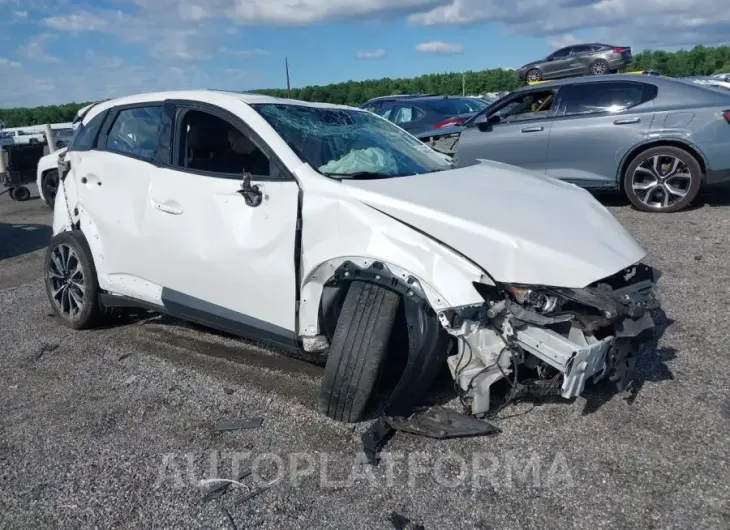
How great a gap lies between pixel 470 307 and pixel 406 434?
0.79 m

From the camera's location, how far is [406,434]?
325 cm

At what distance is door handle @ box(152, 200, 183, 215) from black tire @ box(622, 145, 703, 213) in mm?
5862

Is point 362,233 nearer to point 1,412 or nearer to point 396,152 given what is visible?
point 396,152

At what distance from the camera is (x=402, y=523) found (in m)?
2.61

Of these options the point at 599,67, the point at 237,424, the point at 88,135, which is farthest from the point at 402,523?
the point at 599,67

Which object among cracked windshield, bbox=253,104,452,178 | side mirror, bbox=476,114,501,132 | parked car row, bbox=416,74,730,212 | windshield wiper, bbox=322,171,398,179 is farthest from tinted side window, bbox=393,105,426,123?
windshield wiper, bbox=322,171,398,179

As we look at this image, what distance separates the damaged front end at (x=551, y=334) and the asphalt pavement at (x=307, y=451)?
34cm

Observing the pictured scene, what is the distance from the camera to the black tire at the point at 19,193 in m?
13.4

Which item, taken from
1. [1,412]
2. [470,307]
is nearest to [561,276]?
[470,307]

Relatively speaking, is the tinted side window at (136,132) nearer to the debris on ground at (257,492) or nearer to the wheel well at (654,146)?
the debris on ground at (257,492)

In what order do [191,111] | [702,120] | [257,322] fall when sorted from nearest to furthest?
1. [257,322]
2. [191,111]
3. [702,120]

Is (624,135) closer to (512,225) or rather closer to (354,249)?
(512,225)

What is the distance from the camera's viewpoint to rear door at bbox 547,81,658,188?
760 cm

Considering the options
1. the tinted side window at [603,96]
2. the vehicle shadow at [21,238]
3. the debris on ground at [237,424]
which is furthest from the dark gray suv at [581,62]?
the debris on ground at [237,424]
